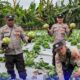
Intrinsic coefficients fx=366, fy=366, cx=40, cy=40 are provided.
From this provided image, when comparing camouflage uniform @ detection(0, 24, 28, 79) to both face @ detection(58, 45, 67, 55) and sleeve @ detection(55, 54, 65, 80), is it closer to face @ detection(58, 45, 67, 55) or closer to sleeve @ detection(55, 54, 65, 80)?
sleeve @ detection(55, 54, 65, 80)

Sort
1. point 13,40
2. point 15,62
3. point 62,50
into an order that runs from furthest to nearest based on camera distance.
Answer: point 15,62 → point 13,40 → point 62,50

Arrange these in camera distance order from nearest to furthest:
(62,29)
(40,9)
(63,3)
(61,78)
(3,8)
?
(61,78)
(62,29)
(3,8)
(40,9)
(63,3)

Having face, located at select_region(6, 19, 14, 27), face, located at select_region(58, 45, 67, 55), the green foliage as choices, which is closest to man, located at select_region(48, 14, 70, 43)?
face, located at select_region(6, 19, 14, 27)

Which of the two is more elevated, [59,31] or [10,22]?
[10,22]

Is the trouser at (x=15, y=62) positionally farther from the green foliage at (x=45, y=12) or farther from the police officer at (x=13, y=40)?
the green foliage at (x=45, y=12)

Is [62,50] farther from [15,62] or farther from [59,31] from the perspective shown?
A: [59,31]

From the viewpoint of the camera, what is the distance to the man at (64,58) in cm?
436

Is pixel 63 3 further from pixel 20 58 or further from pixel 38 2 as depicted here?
pixel 20 58

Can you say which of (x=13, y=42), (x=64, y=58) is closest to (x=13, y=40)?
(x=13, y=42)

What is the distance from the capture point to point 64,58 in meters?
4.72

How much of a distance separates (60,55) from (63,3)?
54.8 ft

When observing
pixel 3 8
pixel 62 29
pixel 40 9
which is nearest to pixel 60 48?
pixel 62 29

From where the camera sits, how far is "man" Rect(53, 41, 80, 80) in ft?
14.3

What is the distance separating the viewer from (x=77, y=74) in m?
4.37
